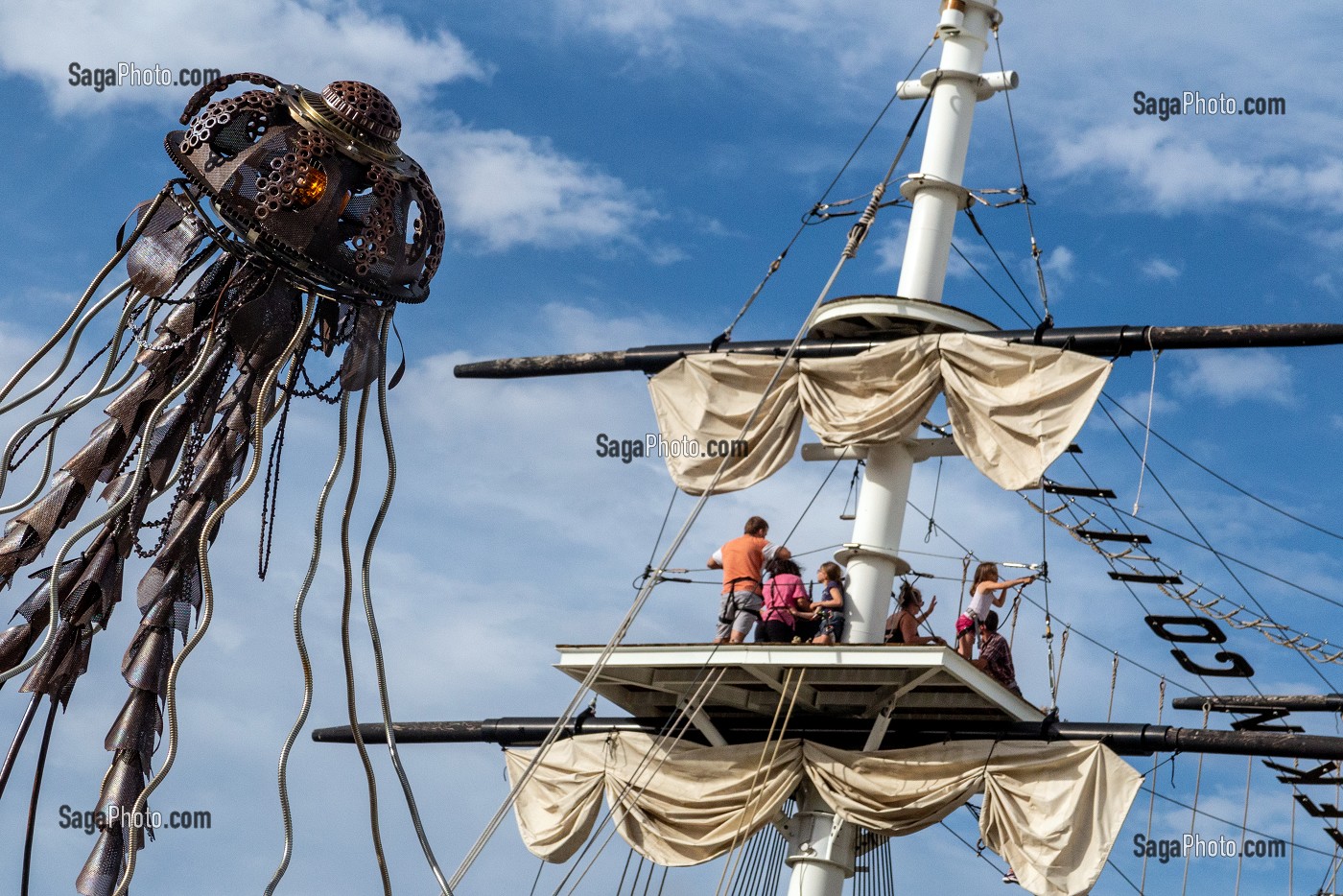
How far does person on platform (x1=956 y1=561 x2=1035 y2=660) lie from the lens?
15.0 m

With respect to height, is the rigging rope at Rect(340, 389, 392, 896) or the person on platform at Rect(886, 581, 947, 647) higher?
the person on platform at Rect(886, 581, 947, 647)

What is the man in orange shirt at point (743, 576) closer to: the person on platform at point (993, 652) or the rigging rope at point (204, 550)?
the person on platform at point (993, 652)

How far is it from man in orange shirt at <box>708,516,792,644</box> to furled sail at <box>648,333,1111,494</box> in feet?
7.38

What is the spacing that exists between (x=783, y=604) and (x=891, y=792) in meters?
1.86

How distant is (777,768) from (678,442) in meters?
3.37

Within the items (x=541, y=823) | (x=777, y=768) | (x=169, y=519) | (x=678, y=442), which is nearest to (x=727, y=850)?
(x=777, y=768)

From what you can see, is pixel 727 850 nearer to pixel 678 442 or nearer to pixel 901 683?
pixel 901 683

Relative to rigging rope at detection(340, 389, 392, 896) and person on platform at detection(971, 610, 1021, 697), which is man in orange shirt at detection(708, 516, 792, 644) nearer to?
person on platform at detection(971, 610, 1021, 697)

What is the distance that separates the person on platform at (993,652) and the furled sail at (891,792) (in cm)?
61

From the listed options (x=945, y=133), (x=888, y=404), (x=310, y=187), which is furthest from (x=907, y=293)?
(x=310, y=187)

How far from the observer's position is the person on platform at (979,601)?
1502cm

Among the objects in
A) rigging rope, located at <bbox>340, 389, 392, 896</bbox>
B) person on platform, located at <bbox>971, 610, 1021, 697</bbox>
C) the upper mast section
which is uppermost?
the upper mast section

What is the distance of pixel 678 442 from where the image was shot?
718 inches

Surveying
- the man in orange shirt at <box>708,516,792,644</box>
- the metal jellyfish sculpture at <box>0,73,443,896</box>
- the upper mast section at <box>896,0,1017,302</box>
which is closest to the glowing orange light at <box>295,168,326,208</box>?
the metal jellyfish sculpture at <box>0,73,443,896</box>
